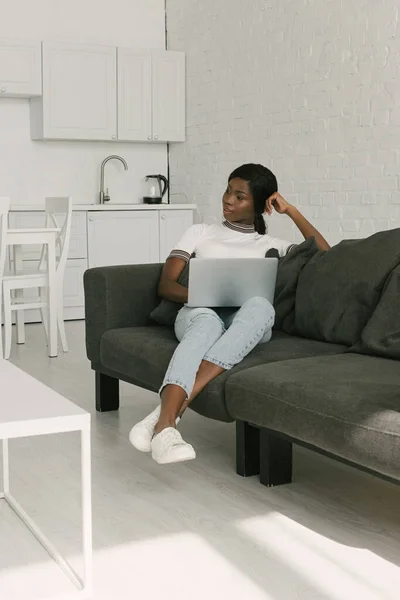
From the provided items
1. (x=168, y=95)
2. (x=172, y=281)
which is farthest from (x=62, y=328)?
(x=168, y=95)

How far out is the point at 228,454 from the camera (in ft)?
10.3

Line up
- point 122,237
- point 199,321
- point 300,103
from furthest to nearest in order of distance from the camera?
Result: point 122,237 → point 300,103 → point 199,321

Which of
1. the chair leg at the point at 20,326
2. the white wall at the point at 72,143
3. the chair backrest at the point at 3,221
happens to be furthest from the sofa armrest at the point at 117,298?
the white wall at the point at 72,143

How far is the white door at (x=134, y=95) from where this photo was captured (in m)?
7.01

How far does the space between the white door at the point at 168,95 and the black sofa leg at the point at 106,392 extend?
3.84 m

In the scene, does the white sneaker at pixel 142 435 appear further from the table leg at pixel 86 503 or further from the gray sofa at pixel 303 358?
the table leg at pixel 86 503

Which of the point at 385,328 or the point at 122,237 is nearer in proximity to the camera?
the point at 385,328

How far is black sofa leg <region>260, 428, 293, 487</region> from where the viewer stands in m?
2.74

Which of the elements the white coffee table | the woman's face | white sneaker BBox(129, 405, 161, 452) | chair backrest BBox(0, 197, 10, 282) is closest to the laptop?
the woman's face

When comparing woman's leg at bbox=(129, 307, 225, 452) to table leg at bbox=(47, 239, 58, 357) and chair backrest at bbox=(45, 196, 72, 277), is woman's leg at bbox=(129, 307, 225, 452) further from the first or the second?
chair backrest at bbox=(45, 196, 72, 277)

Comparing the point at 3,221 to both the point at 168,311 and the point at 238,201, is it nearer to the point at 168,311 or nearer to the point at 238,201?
the point at 168,311

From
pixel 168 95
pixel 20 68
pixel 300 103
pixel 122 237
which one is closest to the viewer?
pixel 300 103

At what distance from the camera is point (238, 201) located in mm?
3451

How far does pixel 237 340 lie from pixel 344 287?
0.49 m
